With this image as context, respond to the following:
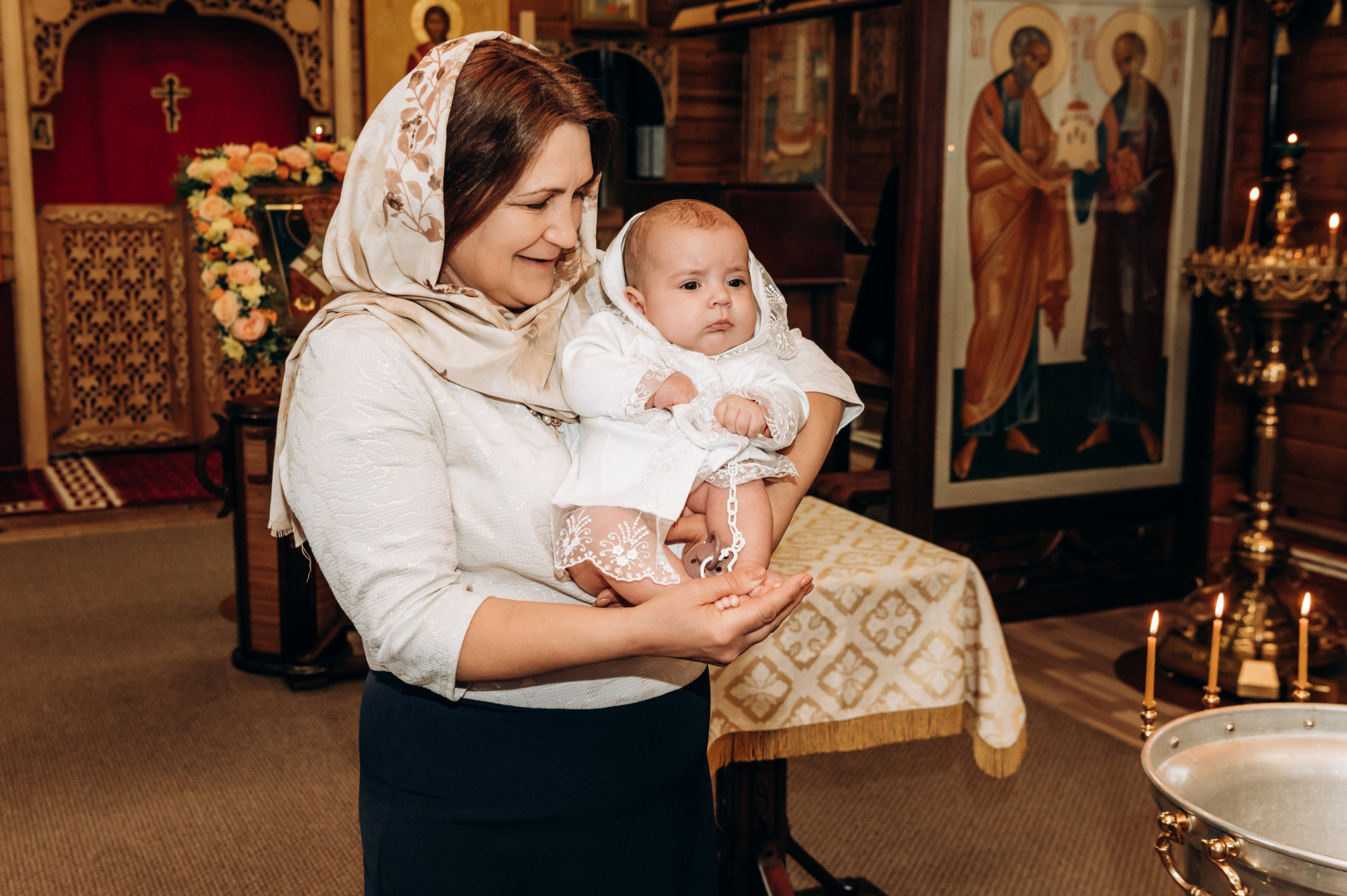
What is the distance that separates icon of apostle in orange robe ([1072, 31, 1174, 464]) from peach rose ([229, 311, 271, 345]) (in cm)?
277

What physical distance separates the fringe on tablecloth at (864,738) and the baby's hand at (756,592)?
0.94 metres

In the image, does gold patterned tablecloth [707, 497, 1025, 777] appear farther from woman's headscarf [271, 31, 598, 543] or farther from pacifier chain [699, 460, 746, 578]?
woman's headscarf [271, 31, 598, 543]

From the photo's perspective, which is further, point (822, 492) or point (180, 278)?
point (180, 278)

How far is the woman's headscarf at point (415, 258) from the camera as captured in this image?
4.17 feet

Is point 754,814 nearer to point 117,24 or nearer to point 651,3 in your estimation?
point 651,3

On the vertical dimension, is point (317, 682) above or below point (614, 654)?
below

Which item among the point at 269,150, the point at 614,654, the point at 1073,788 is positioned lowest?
the point at 1073,788

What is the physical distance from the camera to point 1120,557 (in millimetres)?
4590

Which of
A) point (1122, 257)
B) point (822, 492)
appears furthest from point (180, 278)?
point (1122, 257)

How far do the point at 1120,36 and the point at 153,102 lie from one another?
5.54 metres

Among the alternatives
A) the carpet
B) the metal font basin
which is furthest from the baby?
the carpet

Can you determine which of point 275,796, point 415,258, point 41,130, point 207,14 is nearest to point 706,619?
point 415,258

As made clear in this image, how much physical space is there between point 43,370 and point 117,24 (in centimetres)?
206

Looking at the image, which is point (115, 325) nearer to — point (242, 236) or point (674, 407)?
point (242, 236)
